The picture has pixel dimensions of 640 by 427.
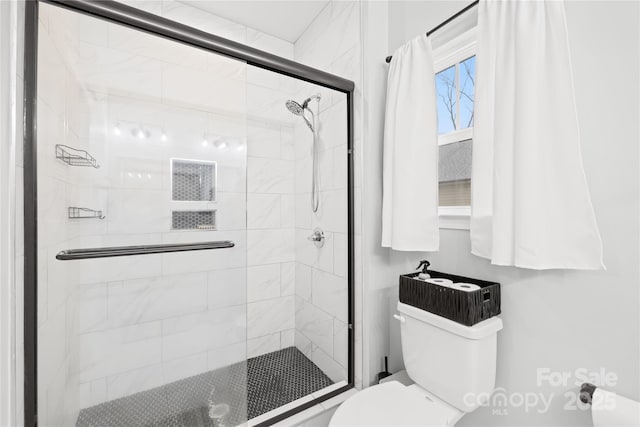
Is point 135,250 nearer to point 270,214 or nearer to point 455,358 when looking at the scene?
point 270,214

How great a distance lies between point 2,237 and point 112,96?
64cm

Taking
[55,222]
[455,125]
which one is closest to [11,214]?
[55,222]

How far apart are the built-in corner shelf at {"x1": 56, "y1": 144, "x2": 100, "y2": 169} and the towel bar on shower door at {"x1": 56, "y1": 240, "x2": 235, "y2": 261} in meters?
0.33

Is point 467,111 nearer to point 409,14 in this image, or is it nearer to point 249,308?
point 409,14

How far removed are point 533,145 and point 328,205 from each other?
1088 mm

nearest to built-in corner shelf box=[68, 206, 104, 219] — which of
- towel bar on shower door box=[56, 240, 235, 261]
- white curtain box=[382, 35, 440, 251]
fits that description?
towel bar on shower door box=[56, 240, 235, 261]

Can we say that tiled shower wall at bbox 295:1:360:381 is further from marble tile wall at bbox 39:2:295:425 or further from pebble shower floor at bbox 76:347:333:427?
marble tile wall at bbox 39:2:295:425

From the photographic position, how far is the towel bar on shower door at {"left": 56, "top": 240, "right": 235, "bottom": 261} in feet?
3.58

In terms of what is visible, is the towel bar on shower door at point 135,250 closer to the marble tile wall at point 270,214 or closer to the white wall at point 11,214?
the white wall at point 11,214

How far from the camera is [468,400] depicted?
102 centimetres

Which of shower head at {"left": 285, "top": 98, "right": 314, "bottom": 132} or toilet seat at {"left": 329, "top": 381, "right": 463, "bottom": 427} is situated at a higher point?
shower head at {"left": 285, "top": 98, "right": 314, "bottom": 132}

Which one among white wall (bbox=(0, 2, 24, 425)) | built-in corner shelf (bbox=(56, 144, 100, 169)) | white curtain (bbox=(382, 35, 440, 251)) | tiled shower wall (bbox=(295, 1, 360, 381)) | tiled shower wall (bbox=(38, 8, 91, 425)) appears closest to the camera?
white wall (bbox=(0, 2, 24, 425))

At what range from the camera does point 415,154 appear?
1.30m

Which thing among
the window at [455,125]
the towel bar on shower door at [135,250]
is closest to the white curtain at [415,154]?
the window at [455,125]
